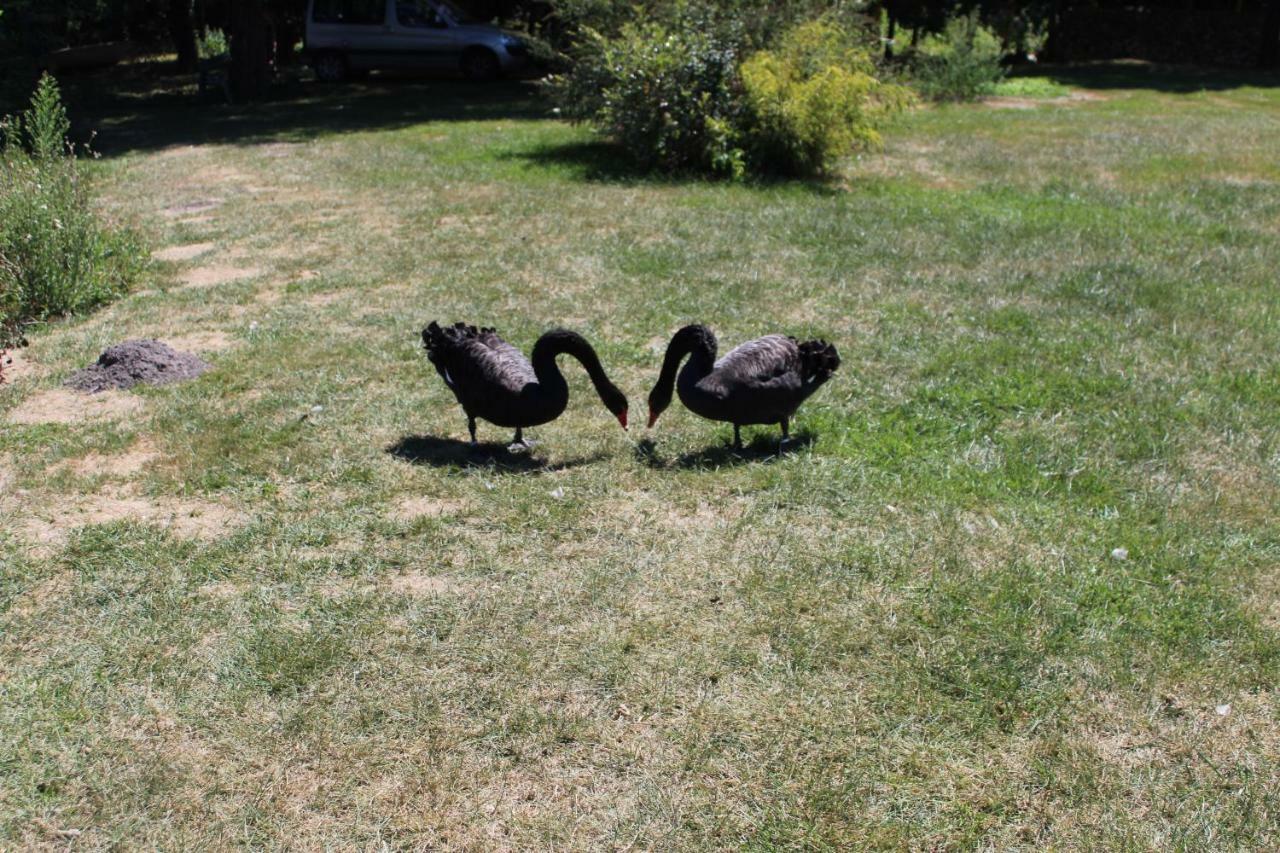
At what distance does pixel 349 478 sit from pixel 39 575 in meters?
1.36

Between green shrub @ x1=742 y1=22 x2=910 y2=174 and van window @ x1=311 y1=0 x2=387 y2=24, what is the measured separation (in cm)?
1355

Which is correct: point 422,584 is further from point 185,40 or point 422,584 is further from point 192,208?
point 185,40

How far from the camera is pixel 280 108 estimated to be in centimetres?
1928

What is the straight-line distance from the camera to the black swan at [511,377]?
4914 millimetres

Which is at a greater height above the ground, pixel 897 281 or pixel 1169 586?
pixel 897 281

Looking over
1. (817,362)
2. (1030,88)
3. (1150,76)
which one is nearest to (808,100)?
(817,362)

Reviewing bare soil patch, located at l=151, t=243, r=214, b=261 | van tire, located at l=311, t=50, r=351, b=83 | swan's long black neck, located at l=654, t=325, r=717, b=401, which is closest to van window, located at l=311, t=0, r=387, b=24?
van tire, located at l=311, t=50, r=351, b=83

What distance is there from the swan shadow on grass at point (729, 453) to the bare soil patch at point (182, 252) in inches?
230

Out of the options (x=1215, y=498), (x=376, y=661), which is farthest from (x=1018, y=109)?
(x=376, y=661)

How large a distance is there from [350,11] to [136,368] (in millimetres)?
18827

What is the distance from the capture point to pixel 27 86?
1513 cm

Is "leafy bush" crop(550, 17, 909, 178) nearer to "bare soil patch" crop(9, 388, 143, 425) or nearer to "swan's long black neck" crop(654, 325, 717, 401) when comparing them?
"swan's long black neck" crop(654, 325, 717, 401)

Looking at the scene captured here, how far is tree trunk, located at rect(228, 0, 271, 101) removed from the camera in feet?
64.4

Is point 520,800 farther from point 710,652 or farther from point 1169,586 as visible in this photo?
point 1169,586
